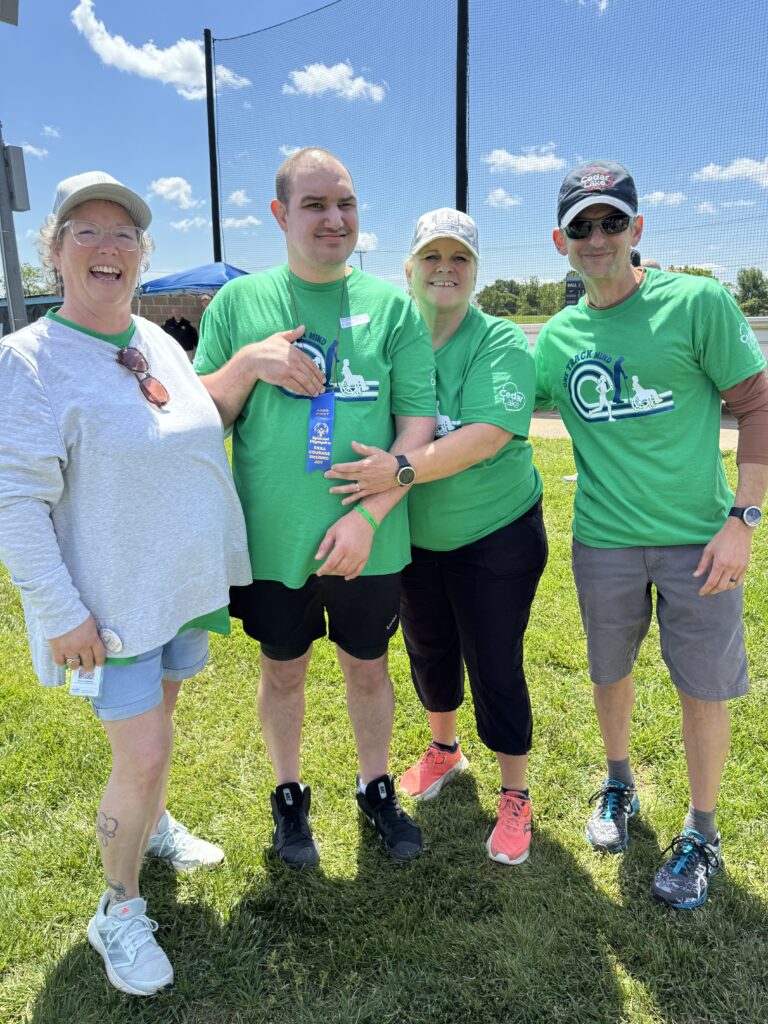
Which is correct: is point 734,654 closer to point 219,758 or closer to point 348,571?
point 348,571

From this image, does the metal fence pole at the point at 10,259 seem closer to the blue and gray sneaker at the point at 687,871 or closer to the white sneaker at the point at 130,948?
the white sneaker at the point at 130,948

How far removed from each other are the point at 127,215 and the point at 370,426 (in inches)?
32.4

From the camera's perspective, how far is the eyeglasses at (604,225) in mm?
2018

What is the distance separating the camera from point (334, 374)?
1978 mm

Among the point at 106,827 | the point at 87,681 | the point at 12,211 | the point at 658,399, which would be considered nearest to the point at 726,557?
the point at 658,399

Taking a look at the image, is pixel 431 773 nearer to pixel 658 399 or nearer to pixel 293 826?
pixel 293 826

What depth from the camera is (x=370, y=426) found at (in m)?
2.03

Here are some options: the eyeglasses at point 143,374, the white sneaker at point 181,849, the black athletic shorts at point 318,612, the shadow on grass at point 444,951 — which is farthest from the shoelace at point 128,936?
the eyeglasses at point 143,374

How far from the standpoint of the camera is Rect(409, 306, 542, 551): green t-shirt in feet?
6.82

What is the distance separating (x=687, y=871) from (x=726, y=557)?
0.97 m

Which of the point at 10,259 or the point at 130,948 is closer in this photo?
the point at 130,948

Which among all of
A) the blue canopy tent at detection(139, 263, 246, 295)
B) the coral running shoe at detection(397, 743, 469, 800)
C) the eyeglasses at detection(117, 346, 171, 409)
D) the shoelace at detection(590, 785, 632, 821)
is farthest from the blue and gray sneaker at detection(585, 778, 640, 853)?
the blue canopy tent at detection(139, 263, 246, 295)

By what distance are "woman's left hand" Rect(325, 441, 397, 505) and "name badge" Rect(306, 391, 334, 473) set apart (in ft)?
0.13

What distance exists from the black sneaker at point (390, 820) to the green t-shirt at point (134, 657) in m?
0.84
